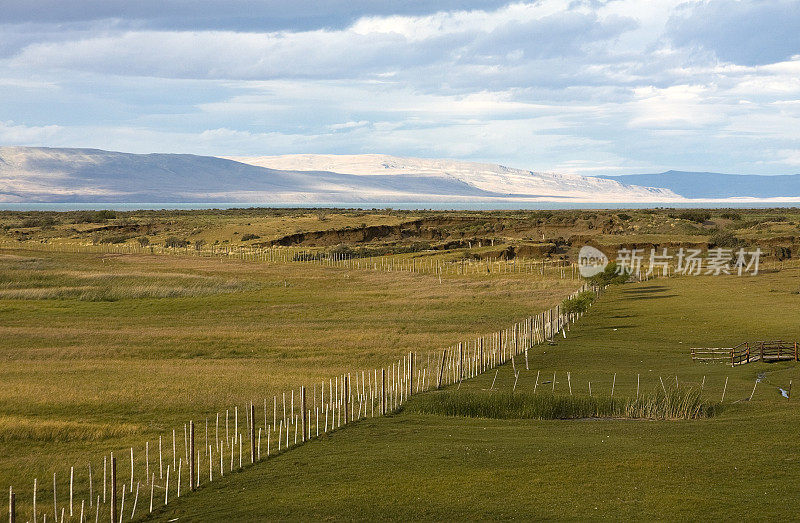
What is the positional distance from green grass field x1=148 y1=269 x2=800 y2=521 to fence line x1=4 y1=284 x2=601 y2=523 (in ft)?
2.05

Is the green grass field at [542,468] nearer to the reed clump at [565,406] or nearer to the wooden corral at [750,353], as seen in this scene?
the reed clump at [565,406]

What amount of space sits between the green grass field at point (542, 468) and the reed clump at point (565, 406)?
71 centimetres

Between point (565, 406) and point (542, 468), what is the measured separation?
26.9 ft

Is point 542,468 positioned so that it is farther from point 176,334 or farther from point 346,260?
point 346,260

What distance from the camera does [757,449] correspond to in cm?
1811

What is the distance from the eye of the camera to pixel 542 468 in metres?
17.5

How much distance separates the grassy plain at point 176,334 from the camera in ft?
78.7

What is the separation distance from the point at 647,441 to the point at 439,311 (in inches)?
1333
